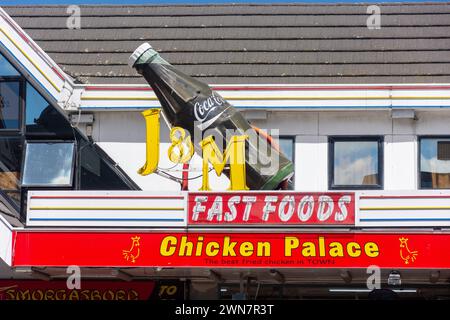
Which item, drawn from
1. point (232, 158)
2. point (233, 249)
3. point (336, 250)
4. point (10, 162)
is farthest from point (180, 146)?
point (10, 162)

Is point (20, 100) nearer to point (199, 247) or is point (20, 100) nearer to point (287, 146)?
point (287, 146)

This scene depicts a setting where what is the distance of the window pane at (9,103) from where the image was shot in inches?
666

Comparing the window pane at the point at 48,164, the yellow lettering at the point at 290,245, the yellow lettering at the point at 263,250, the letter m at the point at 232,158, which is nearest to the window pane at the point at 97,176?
the window pane at the point at 48,164

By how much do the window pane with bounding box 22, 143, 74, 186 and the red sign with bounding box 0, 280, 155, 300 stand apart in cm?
164

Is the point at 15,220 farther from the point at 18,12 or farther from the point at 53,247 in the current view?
the point at 18,12

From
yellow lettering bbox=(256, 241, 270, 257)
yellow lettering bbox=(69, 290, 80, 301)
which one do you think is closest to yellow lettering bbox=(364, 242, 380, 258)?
yellow lettering bbox=(256, 241, 270, 257)

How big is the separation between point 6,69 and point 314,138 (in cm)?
529

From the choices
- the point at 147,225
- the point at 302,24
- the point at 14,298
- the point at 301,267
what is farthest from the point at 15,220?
the point at 302,24

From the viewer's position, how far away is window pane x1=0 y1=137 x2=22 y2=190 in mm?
16609

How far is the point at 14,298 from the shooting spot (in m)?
16.3

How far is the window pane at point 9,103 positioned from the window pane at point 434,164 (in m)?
6.79

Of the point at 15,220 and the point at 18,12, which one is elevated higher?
the point at 18,12

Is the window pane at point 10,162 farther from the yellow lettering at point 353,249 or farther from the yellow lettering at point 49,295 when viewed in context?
the yellow lettering at point 353,249

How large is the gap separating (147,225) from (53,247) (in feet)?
4.50
